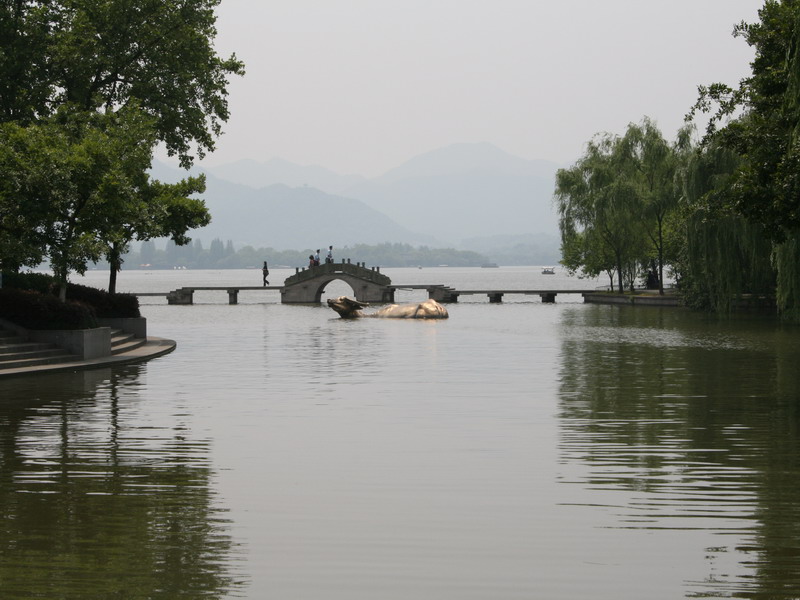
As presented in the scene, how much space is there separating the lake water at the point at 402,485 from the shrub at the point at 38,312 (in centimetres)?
411

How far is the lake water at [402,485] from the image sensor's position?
7457 mm

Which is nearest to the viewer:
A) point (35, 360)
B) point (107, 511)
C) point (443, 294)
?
point (107, 511)

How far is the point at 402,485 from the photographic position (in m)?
10.8

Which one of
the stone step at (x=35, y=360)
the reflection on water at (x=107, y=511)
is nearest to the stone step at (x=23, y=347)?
the stone step at (x=35, y=360)

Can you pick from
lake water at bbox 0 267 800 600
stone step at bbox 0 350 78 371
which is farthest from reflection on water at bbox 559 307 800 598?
Answer: stone step at bbox 0 350 78 371

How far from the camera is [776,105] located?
2158 centimetres

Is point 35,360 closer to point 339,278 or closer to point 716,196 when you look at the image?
point 716,196

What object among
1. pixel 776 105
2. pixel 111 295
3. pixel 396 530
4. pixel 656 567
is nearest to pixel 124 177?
pixel 111 295

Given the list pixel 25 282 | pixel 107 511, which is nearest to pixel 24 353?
pixel 25 282

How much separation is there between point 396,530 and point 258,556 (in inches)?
51.8

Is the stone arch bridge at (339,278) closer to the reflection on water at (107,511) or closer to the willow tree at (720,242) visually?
the willow tree at (720,242)

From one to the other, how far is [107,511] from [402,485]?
2.99 meters

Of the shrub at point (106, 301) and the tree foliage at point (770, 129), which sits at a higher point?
the tree foliage at point (770, 129)

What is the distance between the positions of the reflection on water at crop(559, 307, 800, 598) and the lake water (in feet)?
0.13
